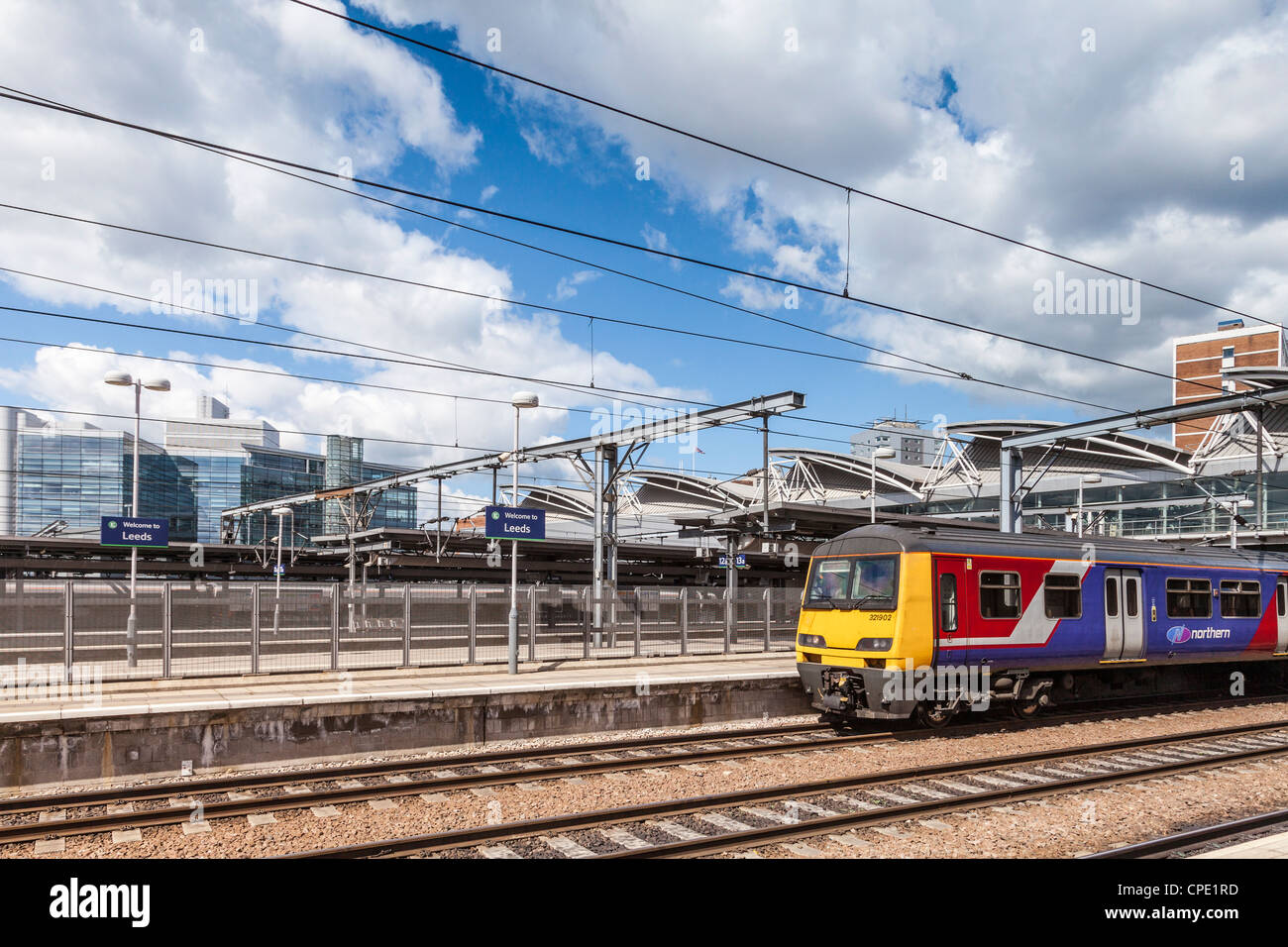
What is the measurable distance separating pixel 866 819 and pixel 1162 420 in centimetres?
1691

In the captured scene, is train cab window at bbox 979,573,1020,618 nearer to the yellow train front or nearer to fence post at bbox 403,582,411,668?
the yellow train front

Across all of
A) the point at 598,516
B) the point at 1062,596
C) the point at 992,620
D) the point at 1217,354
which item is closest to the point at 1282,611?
the point at 1062,596

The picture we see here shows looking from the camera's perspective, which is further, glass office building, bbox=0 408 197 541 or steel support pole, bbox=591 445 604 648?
glass office building, bbox=0 408 197 541

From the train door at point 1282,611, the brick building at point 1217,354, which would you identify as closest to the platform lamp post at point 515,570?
the train door at point 1282,611

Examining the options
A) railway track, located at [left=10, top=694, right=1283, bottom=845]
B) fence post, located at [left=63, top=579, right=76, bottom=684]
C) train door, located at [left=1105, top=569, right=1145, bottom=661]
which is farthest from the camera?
train door, located at [left=1105, top=569, right=1145, bottom=661]

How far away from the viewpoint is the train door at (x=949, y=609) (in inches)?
579

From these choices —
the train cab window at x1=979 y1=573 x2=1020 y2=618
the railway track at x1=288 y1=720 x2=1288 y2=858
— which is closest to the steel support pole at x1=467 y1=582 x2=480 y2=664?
the train cab window at x1=979 y1=573 x2=1020 y2=618

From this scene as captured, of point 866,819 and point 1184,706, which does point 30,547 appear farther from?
point 1184,706

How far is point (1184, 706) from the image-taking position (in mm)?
19203

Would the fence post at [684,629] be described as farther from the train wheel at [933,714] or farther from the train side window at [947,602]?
the train side window at [947,602]

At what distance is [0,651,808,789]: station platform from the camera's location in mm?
12406

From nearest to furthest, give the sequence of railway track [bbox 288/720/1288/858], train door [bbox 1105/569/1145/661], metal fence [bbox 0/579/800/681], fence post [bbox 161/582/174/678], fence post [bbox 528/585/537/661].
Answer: railway track [bbox 288/720/1288/858] < train door [bbox 1105/569/1145/661] < metal fence [bbox 0/579/800/681] < fence post [bbox 161/582/174/678] < fence post [bbox 528/585/537/661]

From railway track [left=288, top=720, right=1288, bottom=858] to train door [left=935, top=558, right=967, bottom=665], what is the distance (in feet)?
6.88

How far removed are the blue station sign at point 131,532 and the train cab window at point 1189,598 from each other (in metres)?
21.0
